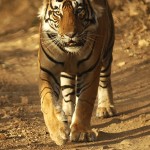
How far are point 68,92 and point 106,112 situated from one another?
461mm

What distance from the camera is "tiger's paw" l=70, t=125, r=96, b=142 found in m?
5.20

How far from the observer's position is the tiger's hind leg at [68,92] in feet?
21.2

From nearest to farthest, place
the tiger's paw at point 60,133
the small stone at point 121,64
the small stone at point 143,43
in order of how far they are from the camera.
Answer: the tiger's paw at point 60,133 < the small stone at point 121,64 < the small stone at point 143,43

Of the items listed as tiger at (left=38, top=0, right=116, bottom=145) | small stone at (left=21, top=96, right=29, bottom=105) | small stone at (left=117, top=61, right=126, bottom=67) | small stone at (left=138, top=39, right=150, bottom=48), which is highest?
tiger at (left=38, top=0, right=116, bottom=145)

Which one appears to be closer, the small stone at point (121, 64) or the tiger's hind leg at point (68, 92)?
the tiger's hind leg at point (68, 92)

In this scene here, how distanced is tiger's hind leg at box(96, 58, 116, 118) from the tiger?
89 centimetres

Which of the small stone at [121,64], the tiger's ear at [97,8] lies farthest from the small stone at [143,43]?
the tiger's ear at [97,8]

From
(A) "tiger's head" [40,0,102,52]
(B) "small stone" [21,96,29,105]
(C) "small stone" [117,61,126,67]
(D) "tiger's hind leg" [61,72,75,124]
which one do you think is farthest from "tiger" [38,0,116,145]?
(C) "small stone" [117,61,126,67]

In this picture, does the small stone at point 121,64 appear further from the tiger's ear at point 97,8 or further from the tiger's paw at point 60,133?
the tiger's paw at point 60,133

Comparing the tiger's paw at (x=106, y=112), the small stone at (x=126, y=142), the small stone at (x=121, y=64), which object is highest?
the small stone at (x=126, y=142)

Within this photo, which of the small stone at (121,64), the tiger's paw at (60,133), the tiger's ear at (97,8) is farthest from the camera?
the small stone at (121,64)

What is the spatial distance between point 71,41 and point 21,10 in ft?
26.0

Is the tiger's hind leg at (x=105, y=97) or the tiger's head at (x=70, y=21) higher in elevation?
the tiger's head at (x=70, y=21)

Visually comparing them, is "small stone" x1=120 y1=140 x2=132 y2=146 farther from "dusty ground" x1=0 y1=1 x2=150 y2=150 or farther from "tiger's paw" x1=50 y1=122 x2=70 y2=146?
"tiger's paw" x1=50 y1=122 x2=70 y2=146
